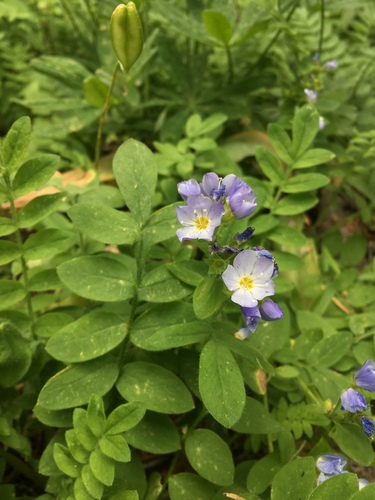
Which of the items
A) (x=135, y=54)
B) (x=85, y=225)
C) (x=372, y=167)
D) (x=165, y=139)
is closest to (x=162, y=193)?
(x=165, y=139)

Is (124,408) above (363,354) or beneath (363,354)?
above

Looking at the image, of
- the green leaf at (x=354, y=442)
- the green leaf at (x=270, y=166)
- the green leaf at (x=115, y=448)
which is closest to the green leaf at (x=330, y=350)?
the green leaf at (x=354, y=442)

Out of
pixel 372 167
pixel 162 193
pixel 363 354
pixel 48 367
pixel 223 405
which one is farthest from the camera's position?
pixel 372 167

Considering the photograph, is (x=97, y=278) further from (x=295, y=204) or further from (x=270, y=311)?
(x=295, y=204)

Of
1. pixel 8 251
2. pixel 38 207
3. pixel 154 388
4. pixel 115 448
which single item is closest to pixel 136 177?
pixel 38 207

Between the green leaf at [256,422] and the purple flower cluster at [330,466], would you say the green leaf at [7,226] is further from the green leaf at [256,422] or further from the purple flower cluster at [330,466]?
the purple flower cluster at [330,466]

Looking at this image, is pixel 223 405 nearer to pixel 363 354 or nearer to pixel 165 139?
pixel 363 354

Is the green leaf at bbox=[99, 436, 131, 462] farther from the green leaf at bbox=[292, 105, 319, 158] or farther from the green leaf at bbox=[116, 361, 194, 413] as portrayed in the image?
the green leaf at bbox=[292, 105, 319, 158]

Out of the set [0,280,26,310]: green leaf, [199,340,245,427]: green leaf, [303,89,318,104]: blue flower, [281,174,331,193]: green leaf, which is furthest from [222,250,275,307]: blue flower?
[303,89,318,104]: blue flower
